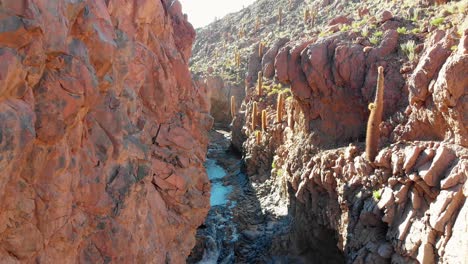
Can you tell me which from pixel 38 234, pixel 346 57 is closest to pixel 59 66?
pixel 38 234

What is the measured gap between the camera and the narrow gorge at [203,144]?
23.4 feet

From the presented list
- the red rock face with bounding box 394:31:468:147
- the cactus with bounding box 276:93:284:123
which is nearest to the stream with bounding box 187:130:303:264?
the cactus with bounding box 276:93:284:123

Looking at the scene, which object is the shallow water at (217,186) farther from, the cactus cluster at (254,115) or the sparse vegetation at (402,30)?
the sparse vegetation at (402,30)

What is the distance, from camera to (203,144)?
17.2m

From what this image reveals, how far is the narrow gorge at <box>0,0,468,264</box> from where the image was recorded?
23.4ft

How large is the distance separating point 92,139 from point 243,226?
14.1 meters

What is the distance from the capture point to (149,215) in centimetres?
1167

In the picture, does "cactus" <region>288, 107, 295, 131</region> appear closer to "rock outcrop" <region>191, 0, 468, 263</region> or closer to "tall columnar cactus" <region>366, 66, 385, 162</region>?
"rock outcrop" <region>191, 0, 468, 263</region>

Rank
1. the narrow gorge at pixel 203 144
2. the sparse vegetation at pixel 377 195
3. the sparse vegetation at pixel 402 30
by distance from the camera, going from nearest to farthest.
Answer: the narrow gorge at pixel 203 144 → the sparse vegetation at pixel 377 195 → the sparse vegetation at pixel 402 30

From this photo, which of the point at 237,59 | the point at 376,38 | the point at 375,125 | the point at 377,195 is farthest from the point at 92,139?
the point at 237,59

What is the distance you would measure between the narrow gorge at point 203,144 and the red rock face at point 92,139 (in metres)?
0.03

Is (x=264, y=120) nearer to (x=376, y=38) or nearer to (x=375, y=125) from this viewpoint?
(x=376, y=38)

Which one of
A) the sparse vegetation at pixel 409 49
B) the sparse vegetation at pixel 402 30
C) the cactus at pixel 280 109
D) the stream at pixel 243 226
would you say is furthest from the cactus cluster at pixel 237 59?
the sparse vegetation at pixel 409 49

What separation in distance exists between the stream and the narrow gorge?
0.10 metres
